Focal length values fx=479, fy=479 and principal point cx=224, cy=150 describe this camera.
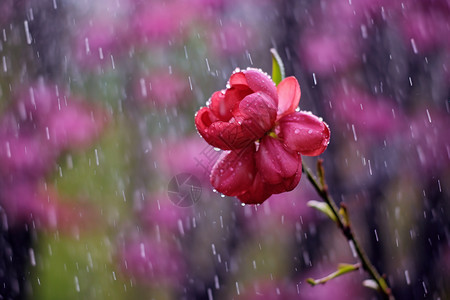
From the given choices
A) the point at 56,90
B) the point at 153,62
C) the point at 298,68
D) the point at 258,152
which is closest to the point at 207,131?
the point at 258,152

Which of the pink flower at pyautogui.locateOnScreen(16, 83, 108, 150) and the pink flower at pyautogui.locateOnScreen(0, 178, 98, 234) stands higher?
the pink flower at pyautogui.locateOnScreen(16, 83, 108, 150)

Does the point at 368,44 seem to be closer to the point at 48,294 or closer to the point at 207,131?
the point at 207,131

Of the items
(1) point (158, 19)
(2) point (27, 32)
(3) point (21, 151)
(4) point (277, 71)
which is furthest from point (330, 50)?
(4) point (277, 71)

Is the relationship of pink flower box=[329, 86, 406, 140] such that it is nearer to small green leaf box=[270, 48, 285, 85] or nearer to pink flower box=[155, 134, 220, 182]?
pink flower box=[155, 134, 220, 182]

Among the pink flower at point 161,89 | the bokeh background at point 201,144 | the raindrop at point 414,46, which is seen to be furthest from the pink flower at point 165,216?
the raindrop at point 414,46

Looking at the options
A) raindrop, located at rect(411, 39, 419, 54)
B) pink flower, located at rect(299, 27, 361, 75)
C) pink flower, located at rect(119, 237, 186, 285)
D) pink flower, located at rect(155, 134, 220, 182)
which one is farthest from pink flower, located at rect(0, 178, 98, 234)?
raindrop, located at rect(411, 39, 419, 54)

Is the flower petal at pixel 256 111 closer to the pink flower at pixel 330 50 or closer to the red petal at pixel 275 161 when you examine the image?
the red petal at pixel 275 161

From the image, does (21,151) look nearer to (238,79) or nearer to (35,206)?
(35,206)
